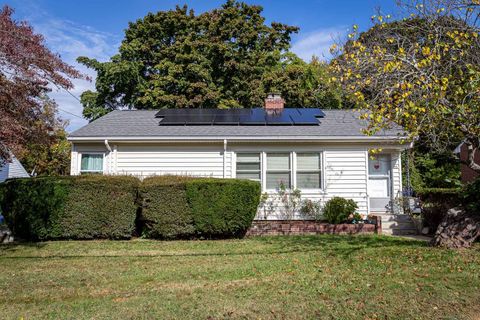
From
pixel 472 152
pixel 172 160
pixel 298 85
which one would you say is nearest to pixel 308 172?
pixel 172 160

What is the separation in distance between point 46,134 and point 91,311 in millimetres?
5933

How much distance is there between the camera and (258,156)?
13.0m

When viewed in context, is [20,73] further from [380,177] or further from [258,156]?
[380,177]

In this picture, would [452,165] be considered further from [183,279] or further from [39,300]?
[39,300]

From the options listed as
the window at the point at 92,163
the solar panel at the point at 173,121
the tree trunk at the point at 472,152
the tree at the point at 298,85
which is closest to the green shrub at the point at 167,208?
the window at the point at 92,163

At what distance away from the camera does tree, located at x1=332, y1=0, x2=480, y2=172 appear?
280 inches

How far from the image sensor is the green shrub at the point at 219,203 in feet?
33.9

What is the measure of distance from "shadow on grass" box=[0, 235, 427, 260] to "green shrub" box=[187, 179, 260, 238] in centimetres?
49

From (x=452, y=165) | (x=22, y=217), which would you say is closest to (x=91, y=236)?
(x=22, y=217)

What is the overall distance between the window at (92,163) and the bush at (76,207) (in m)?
2.67

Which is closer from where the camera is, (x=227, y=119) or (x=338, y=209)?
(x=338, y=209)

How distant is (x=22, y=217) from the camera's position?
10.4 m

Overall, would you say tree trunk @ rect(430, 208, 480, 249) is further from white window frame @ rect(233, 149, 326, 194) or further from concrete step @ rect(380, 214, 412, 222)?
white window frame @ rect(233, 149, 326, 194)

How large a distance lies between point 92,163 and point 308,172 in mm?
7140
